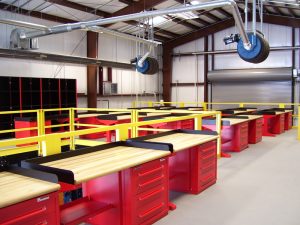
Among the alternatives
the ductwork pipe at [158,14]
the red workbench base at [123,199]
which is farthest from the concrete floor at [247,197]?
the ductwork pipe at [158,14]

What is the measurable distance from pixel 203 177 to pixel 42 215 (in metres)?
2.85

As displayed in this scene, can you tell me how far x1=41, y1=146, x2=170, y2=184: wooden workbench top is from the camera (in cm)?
262

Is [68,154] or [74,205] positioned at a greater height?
[68,154]

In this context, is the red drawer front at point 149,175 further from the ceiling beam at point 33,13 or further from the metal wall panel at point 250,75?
the metal wall panel at point 250,75

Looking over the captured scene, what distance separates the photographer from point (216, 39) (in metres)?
17.6

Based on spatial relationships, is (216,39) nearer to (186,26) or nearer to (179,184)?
(186,26)

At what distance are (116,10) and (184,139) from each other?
9499 millimetres

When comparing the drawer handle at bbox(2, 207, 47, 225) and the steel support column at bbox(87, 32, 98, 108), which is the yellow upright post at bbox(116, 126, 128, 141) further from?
the steel support column at bbox(87, 32, 98, 108)

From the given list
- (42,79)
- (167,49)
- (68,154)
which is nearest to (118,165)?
(68,154)

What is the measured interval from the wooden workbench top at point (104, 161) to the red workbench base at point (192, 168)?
992 mm

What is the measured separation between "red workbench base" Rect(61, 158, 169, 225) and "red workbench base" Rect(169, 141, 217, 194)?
3.20 ft

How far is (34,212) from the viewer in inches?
85.6

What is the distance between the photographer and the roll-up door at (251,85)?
15037mm

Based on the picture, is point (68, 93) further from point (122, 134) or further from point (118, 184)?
point (118, 184)
